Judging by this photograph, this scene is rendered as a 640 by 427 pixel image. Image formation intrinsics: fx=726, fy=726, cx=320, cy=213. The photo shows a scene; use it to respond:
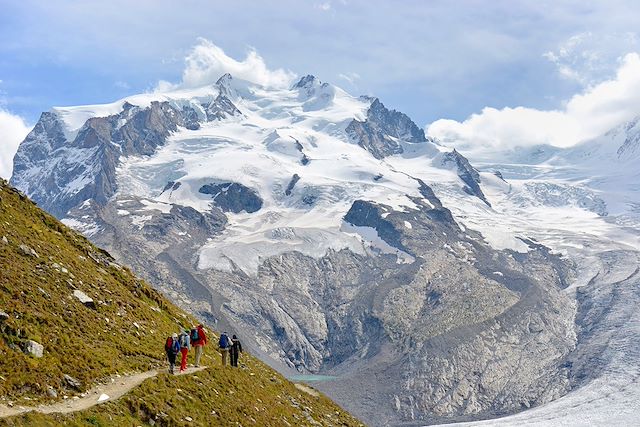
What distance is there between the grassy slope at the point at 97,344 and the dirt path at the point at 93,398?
0.40 metres

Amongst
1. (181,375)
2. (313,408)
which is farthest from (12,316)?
(313,408)

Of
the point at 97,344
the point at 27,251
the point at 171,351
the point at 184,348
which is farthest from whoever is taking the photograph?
the point at 27,251

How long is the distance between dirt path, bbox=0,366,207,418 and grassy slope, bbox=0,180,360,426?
0.40 m

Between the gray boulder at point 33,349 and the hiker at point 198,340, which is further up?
the gray boulder at point 33,349

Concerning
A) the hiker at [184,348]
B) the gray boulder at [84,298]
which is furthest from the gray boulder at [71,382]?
the gray boulder at [84,298]

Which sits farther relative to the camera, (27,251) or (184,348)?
(27,251)

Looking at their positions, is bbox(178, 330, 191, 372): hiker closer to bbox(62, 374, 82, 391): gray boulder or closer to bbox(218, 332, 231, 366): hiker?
bbox(218, 332, 231, 366): hiker

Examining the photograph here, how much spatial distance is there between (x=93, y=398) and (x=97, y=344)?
5904 millimetres

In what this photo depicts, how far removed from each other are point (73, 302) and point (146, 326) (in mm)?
6335

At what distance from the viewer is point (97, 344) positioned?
3469 cm

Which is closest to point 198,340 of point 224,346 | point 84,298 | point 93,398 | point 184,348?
point 184,348

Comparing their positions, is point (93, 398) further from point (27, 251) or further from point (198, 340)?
point (27, 251)

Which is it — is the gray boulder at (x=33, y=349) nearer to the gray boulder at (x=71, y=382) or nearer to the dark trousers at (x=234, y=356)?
the gray boulder at (x=71, y=382)

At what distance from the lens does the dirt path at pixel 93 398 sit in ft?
83.1
